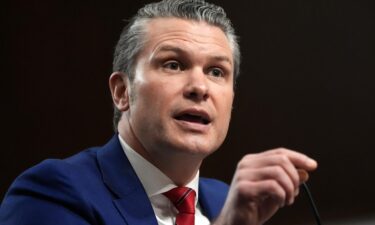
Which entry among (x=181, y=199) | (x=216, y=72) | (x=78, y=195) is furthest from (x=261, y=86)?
(x=78, y=195)

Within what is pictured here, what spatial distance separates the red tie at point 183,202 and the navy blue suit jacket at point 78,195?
85 mm

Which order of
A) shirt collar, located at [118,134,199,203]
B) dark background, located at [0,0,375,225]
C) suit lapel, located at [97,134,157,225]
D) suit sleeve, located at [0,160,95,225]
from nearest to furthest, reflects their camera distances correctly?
suit sleeve, located at [0,160,95,225] → suit lapel, located at [97,134,157,225] → shirt collar, located at [118,134,199,203] → dark background, located at [0,0,375,225]

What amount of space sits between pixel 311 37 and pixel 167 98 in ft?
2.96

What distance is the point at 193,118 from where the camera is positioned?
3.88 ft

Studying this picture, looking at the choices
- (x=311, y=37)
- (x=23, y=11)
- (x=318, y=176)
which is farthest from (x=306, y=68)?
(x=23, y=11)

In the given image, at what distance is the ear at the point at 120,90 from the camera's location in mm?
1329

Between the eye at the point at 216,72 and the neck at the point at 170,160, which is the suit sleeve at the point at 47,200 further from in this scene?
the eye at the point at 216,72

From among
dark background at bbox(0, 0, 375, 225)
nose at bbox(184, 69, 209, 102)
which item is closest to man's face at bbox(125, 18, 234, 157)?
nose at bbox(184, 69, 209, 102)

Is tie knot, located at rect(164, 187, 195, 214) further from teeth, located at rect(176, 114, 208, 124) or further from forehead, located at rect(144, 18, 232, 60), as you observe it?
forehead, located at rect(144, 18, 232, 60)

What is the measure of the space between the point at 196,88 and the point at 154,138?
0.15m

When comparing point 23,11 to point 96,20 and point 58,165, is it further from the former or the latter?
point 58,165

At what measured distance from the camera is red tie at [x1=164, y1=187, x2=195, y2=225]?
1216 mm

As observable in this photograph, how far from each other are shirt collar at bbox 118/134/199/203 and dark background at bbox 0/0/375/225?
2.13 feet

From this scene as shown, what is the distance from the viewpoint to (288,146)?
1920 mm
